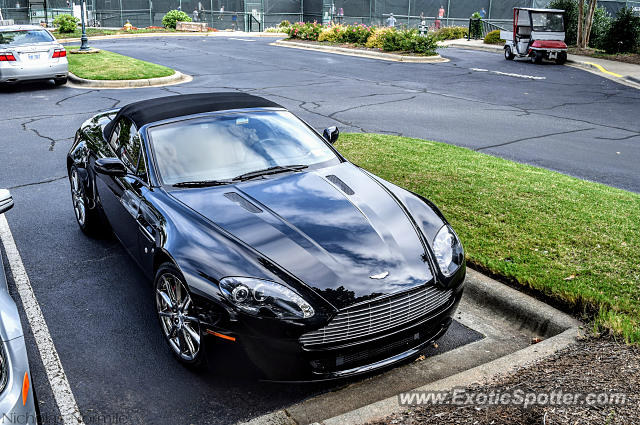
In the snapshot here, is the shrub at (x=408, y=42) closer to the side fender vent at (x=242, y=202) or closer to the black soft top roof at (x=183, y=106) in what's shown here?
the black soft top roof at (x=183, y=106)

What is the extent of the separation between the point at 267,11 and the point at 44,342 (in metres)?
45.9

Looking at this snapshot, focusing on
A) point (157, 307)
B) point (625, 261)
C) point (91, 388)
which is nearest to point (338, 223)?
point (157, 307)

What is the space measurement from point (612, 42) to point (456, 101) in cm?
1595

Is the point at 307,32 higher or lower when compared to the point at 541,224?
higher

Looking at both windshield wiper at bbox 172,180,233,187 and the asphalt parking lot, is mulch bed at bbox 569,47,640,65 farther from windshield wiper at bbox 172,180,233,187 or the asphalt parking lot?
windshield wiper at bbox 172,180,233,187

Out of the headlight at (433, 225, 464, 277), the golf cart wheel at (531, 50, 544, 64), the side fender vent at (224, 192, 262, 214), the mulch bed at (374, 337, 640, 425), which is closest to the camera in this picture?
the mulch bed at (374, 337, 640, 425)

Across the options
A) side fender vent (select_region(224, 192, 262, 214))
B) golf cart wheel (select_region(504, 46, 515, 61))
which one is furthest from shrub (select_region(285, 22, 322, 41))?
side fender vent (select_region(224, 192, 262, 214))

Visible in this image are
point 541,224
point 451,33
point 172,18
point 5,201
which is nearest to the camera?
point 5,201

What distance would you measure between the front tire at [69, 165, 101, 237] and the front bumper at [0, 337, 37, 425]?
3509 millimetres

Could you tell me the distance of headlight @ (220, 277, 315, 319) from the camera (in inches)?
137

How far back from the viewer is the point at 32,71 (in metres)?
15.8

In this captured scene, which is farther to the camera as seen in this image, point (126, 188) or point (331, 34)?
point (331, 34)

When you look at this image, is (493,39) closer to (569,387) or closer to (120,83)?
(120,83)

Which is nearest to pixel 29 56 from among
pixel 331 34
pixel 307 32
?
pixel 331 34
